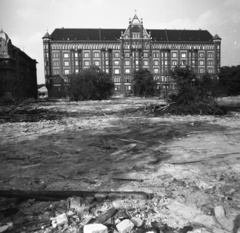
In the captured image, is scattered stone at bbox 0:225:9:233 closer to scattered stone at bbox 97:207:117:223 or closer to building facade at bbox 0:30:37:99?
scattered stone at bbox 97:207:117:223

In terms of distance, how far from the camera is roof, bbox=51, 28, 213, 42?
77.6 meters

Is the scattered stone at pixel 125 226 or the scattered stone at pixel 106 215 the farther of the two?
the scattered stone at pixel 106 215

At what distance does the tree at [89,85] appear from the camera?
131 ft

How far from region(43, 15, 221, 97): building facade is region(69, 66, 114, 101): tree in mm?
35201

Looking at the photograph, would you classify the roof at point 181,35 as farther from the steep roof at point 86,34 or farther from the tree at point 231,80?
the tree at point 231,80

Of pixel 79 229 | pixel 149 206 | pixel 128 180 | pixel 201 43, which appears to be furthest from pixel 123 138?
pixel 201 43

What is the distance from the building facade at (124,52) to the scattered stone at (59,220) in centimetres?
7423

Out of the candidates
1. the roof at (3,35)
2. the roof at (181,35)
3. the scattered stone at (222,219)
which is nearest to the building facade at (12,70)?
the roof at (3,35)

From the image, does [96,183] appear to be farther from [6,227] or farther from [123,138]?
[123,138]

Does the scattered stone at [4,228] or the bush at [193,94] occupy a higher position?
the bush at [193,94]

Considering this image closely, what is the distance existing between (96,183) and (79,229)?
1.47 m

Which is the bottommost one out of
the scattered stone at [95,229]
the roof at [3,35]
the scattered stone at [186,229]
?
the scattered stone at [186,229]

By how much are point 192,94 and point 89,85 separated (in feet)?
82.6

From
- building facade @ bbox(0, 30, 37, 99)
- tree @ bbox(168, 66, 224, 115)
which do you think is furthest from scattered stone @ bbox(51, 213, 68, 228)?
building facade @ bbox(0, 30, 37, 99)
